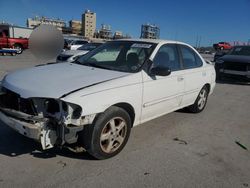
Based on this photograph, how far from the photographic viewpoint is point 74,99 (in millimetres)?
3070

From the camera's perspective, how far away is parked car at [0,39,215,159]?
10.3ft

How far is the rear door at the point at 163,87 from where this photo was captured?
415 centimetres

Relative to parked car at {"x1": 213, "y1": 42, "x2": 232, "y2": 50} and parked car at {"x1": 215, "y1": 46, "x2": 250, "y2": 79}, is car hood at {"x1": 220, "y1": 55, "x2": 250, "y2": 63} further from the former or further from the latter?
parked car at {"x1": 213, "y1": 42, "x2": 232, "y2": 50}

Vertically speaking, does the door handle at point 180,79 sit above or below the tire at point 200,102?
above

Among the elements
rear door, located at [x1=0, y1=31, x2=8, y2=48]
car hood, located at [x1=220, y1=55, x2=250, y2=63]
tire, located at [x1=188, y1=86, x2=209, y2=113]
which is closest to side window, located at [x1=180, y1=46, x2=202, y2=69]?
tire, located at [x1=188, y1=86, x2=209, y2=113]

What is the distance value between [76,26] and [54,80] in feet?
373

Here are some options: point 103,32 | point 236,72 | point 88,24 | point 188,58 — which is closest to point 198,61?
Result: point 188,58

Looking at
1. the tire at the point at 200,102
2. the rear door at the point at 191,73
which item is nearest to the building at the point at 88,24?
the tire at the point at 200,102

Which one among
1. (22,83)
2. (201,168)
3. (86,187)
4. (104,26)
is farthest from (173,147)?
(104,26)

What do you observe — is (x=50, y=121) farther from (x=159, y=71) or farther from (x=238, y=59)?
(x=238, y=59)

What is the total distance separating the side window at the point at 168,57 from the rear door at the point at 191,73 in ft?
0.72

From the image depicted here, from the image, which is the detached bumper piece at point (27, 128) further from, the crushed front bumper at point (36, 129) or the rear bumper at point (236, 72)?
the rear bumper at point (236, 72)

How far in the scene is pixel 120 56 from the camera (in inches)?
188

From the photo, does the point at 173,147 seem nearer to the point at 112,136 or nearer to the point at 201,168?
the point at 201,168
